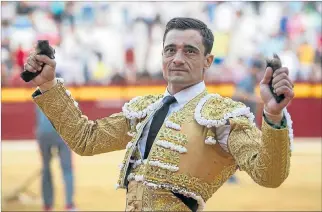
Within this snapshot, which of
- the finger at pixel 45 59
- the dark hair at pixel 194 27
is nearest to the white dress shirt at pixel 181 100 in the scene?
the dark hair at pixel 194 27

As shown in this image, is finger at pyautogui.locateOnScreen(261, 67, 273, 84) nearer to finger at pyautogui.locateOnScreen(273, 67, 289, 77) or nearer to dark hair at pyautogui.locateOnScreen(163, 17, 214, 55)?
finger at pyautogui.locateOnScreen(273, 67, 289, 77)

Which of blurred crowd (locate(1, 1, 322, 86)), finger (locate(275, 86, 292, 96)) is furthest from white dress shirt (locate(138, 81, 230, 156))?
blurred crowd (locate(1, 1, 322, 86))

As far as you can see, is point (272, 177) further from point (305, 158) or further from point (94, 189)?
point (305, 158)

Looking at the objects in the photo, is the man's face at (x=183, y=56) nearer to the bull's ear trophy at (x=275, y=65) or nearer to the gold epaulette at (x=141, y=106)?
the gold epaulette at (x=141, y=106)

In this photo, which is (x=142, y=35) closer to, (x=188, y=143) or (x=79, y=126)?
(x=79, y=126)

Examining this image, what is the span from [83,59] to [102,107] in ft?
2.65

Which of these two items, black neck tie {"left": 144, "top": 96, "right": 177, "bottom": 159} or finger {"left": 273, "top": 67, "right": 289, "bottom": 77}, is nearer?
finger {"left": 273, "top": 67, "right": 289, "bottom": 77}

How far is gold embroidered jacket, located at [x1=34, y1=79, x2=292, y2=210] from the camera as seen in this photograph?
2428 mm

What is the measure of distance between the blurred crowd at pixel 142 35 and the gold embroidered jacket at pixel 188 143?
863 centimetres

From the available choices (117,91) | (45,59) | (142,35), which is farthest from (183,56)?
(142,35)

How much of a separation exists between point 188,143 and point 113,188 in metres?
5.32

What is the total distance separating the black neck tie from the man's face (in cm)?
9

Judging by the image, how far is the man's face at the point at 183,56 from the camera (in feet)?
8.69

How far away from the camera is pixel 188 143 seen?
8.61ft
